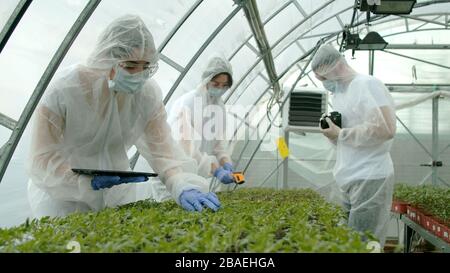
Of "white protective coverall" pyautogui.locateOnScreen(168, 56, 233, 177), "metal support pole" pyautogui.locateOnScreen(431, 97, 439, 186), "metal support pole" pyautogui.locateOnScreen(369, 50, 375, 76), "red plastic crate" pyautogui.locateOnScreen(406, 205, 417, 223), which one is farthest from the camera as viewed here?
"metal support pole" pyautogui.locateOnScreen(369, 50, 375, 76)

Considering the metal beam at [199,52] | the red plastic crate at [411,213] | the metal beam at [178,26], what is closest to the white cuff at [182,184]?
the metal beam at [178,26]

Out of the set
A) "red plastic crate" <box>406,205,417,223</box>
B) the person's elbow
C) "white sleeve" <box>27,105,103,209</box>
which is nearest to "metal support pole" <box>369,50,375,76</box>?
"red plastic crate" <box>406,205,417,223</box>

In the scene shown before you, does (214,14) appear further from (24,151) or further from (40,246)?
(40,246)

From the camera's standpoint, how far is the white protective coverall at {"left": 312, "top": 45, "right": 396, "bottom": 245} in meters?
3.40

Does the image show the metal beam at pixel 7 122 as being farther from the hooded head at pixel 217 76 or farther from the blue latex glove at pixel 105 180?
the hooded head at pixel 217 76

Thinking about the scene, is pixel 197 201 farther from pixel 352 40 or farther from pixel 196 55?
pixel 352 40

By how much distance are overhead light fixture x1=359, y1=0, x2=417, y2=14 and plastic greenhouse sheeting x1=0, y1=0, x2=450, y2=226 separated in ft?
5.54

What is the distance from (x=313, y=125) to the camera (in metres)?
7.53

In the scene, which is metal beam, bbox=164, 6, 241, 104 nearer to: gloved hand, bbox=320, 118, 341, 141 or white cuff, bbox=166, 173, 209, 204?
gloved hand, bbox=320, 118, 341, 141

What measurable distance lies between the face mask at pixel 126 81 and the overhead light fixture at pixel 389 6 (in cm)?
253

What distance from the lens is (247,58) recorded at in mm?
7656

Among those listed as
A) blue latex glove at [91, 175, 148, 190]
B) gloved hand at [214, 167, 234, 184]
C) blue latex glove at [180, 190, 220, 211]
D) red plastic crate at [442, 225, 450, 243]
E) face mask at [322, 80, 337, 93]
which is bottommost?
red plastic crate at [442, 225, 450, 243]
